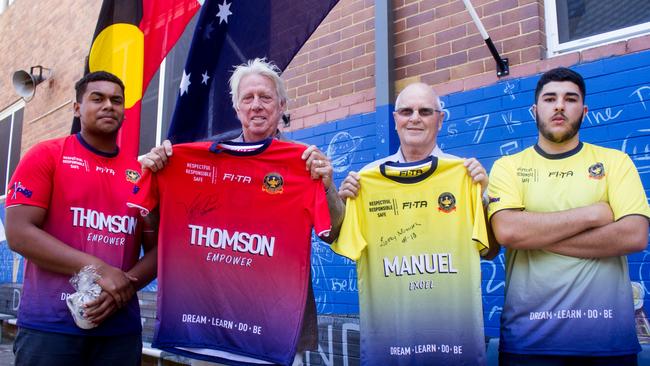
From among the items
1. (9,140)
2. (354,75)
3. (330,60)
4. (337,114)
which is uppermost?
(9,140)

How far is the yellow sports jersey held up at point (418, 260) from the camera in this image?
254cm

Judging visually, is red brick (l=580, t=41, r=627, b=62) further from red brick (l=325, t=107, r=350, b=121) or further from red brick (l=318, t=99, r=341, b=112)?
red brick (l=318, t=99, r=341, b=112)

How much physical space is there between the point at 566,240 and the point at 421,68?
2343 mm

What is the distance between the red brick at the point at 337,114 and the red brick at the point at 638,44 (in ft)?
7.12

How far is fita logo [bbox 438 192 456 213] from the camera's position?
104 inches

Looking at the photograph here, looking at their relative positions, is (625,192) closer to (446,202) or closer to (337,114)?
(446,202)

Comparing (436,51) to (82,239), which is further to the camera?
(436,51)

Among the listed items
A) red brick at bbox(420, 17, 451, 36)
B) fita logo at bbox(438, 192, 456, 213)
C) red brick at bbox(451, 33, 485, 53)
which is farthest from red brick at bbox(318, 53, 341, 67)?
fita logo at bbox(438, 192, 456, 213)

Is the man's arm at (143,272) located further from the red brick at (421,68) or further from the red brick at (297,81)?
the red brick at (297,81)

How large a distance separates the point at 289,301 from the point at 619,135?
2.29m

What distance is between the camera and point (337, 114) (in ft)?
15.7

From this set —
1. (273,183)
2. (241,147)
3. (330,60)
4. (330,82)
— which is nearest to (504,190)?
(273,183)

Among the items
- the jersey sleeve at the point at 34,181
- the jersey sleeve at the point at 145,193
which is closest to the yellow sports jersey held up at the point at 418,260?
the jersey sleeve at the point at 145,193

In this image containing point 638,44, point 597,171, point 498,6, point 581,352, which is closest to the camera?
point 581,352
